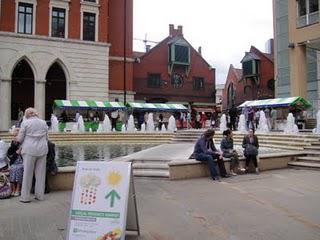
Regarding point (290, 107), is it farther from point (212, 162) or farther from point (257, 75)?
point (257, 75)

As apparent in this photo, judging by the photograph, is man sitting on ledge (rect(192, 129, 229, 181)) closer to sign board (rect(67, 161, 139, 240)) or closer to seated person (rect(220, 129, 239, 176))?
seated person (rect(220, 129, 239, 176))

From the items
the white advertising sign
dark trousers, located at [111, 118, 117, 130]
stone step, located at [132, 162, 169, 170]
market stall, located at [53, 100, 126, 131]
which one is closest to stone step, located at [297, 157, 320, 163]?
stone step, located at [132, 162, 169, 170]

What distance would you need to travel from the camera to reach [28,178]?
317 inches

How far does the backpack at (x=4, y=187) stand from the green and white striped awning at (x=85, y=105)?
24.1 m

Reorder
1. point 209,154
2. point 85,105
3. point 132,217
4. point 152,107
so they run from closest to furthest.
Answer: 1. point 132,217
2. point 209,154
3. point 85,105
4. point 152,107

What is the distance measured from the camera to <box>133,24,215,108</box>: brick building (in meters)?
45.5

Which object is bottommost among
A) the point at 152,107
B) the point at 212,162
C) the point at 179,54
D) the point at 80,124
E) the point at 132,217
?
the point at 132,217

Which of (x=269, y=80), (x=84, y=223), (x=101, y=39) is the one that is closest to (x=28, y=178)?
(x=84, y=223)

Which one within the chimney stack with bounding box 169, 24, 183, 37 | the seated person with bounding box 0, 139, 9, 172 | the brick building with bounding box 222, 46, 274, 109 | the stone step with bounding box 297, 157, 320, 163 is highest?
the chimney stack with bounding box 169, 24, 183, 37

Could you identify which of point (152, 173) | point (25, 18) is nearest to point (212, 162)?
point (152, 173)

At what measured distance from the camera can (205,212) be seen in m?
7.28

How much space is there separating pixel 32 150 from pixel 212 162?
4.70 meters

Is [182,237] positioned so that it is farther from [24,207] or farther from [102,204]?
[24,207]

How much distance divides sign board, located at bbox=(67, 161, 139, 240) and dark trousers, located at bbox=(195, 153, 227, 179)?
5.59 meters
